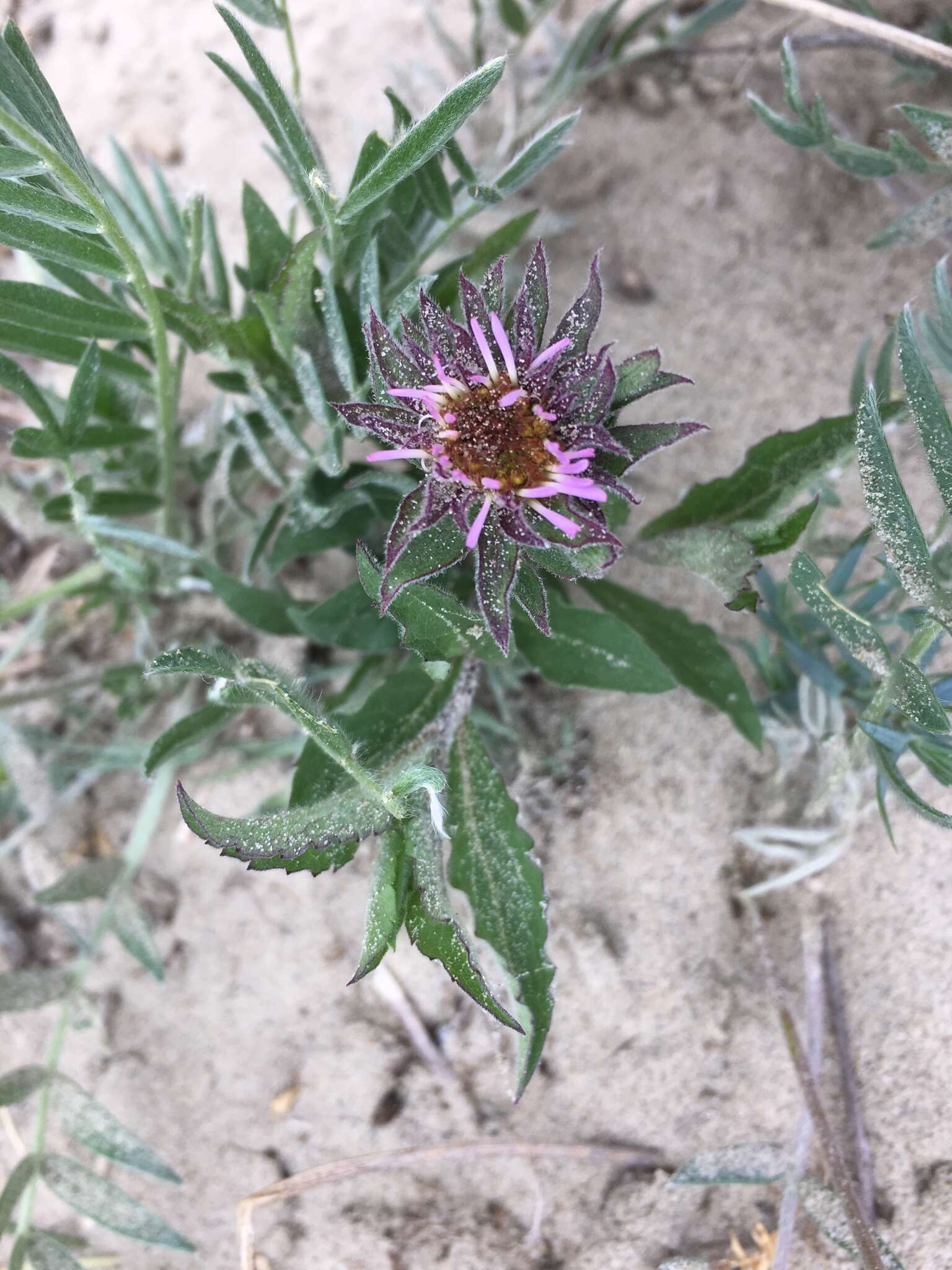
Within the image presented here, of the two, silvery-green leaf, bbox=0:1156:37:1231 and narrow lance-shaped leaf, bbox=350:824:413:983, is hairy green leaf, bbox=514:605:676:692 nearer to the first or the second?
narrow lance-shaped leaf, bbox=350:824:413:983

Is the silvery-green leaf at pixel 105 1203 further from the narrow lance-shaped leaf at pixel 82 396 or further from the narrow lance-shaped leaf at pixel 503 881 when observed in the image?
the narrow lance-shaped leaf at pixel 82 396

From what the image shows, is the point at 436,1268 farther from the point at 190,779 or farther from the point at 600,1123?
the point at 190,779

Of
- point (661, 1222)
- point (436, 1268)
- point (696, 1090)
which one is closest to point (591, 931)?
point (696, 1090)

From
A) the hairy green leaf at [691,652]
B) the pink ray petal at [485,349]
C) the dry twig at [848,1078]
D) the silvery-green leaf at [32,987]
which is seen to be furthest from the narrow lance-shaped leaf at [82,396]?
the dry twig at [848,1078]

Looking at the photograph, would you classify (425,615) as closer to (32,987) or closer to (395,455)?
(395,455)

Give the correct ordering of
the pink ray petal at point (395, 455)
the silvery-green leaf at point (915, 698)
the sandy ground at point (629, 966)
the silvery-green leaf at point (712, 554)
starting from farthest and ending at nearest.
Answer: the sandy ground at point (629, 966) < the silvery-green leaf at point (712, 554) < the silvery-green leaf at point (915, 698) < the pink ray petal at point (395, 455)

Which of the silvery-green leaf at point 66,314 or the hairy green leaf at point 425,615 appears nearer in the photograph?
the hairy green leaf at point 425,615

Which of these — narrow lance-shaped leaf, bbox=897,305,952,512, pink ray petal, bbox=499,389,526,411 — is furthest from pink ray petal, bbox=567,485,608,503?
narrow lance-shaped leaf, bbox=897,305,952,512
